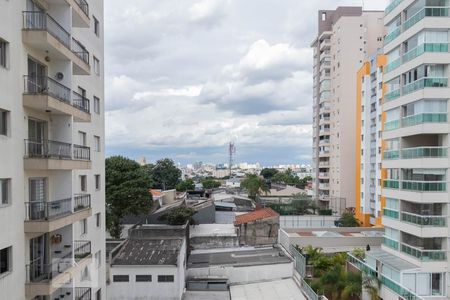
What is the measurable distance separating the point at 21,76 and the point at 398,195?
2141cm

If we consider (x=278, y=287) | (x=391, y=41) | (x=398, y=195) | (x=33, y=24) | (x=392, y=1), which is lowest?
(x=278, y=287)

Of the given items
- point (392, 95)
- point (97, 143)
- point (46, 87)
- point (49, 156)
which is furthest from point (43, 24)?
point (392, 95)

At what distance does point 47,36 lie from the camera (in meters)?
11.6

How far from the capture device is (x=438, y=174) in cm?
2316

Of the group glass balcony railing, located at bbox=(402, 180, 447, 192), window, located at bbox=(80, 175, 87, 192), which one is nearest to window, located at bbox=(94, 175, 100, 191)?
window, located at bbox=(80, 175, 87, 192)

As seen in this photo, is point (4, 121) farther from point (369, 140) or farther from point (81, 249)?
point (369, 140)

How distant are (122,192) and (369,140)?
2987 cm

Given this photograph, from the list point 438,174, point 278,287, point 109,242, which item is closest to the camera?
point 438,174

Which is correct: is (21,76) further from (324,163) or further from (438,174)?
(324,163)

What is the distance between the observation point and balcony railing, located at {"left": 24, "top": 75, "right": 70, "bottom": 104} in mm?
11842

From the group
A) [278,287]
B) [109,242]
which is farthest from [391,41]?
[109,242]

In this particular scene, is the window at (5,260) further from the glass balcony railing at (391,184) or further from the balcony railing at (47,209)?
the glass balcony railing at (391,184)

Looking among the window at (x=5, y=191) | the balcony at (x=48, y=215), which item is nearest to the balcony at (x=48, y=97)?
the window at (x=5, y=191)

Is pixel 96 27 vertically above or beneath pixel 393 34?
beneath
